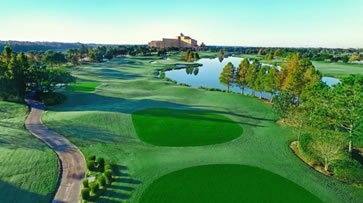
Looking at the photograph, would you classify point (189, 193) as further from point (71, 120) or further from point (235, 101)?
point (235, 101)

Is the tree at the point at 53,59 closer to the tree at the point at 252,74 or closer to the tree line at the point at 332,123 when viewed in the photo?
the tree at the point at 252,74

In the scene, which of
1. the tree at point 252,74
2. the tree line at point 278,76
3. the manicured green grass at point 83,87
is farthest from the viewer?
the manicured green grass at point 83,87

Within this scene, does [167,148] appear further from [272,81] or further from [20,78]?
[20,78]

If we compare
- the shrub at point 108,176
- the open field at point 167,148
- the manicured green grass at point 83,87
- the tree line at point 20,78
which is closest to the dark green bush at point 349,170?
the open field at point 167,148

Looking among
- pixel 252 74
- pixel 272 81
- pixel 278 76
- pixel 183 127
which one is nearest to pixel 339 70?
pixel 252 74

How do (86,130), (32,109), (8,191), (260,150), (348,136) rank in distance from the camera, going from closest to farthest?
(8,191) < (348,136) < (260,150) < (86,130) < (32,109)

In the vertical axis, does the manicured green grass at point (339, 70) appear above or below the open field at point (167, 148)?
above

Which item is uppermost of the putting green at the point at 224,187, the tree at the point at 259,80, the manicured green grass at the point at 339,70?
the tree at the point at 259,80

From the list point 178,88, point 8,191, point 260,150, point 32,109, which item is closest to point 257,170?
point 260,150
